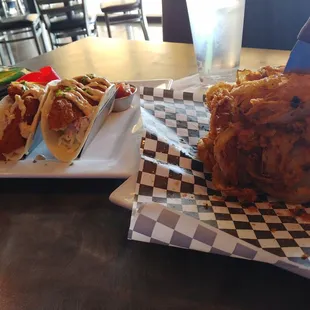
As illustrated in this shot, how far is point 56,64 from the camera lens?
5.63 feet

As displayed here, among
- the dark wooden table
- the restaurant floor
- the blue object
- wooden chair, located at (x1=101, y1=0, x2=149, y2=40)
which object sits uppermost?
the blue object

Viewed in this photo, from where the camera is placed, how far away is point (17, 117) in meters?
0.94

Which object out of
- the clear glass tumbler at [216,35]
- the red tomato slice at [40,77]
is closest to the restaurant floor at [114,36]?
the red tomato slice at [40,77]

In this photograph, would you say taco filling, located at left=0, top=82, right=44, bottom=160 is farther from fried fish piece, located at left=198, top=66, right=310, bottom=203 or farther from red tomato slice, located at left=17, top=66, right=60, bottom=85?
fried fish piece, located at left=198, top=66, right=310, bottom=203

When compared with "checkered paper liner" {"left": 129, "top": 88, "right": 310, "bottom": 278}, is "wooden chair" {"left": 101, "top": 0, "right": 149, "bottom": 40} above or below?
below

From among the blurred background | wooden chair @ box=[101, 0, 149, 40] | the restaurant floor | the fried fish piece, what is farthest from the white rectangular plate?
the restaurant floor

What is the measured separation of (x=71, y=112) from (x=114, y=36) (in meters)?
5.05

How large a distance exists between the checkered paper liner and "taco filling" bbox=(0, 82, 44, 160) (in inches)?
12.2

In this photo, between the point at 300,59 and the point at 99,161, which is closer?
the point at 300,59

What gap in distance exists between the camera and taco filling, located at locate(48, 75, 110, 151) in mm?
908

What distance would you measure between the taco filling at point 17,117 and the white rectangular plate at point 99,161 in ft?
0.13

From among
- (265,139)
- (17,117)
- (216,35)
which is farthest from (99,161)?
(216,35)

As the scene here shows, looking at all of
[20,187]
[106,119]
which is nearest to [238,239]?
[20,187]

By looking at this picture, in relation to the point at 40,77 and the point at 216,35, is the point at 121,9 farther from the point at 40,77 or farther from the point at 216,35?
the point at 40,77
